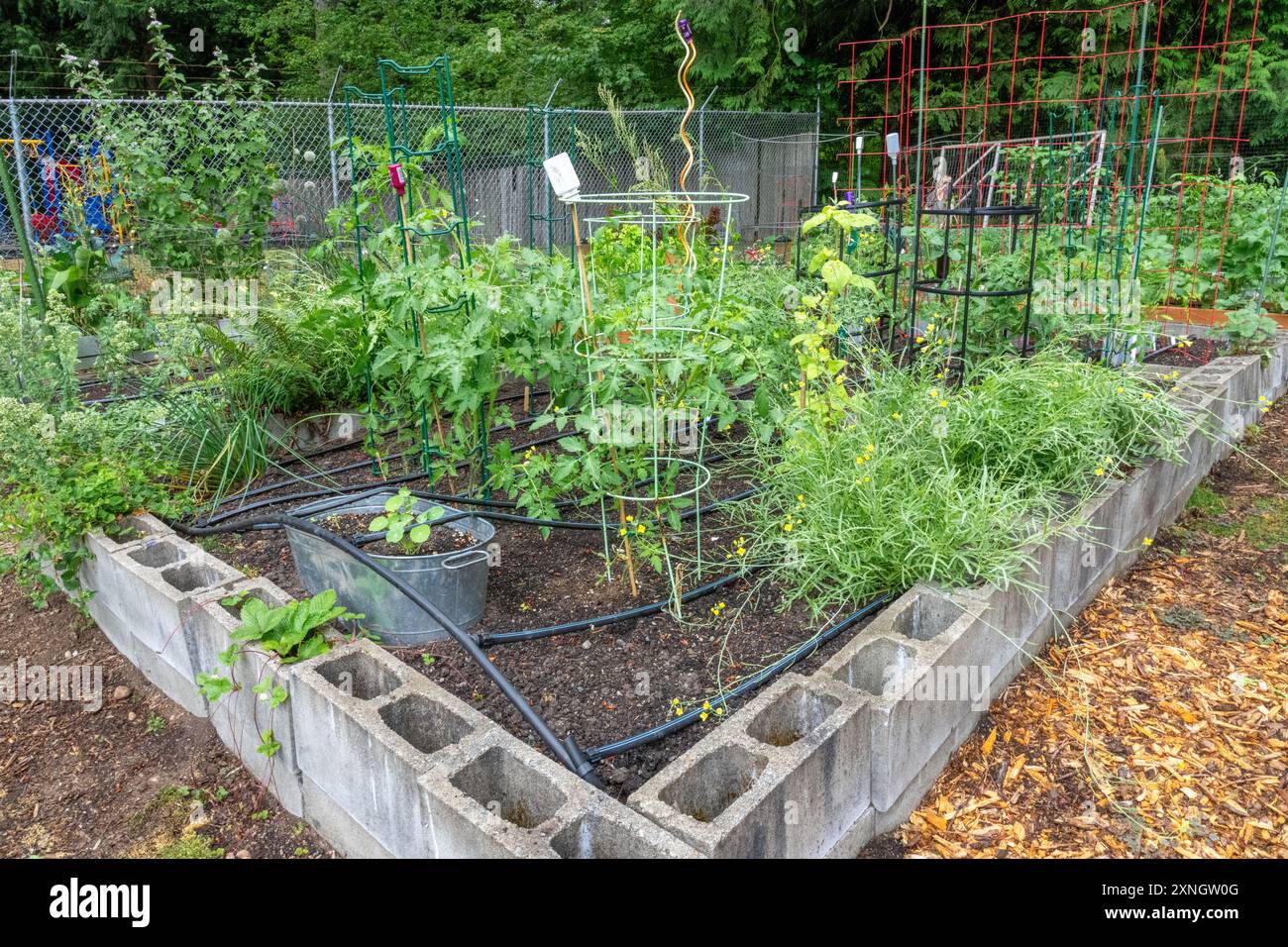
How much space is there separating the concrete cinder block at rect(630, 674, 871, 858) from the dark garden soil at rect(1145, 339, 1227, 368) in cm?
381

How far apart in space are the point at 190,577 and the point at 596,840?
1.80 metres

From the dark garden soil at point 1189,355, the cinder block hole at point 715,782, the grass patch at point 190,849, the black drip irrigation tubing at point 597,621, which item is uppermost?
the dark garden soil at point 1189,355

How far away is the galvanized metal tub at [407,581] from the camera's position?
253 centimetres

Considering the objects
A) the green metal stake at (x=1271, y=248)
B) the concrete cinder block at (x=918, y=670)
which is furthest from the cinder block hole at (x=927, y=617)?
the green metal stake at (x=1271, y=248)

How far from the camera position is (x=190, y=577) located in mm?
2850

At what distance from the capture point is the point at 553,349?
121 inches

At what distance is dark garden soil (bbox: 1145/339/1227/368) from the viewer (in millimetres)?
4906

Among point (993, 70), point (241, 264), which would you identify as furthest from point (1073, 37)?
point (241, 264)

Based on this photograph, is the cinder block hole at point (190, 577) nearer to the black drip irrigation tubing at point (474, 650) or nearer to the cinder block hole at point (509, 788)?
the black drip irrigation tubing at point (474, 650)

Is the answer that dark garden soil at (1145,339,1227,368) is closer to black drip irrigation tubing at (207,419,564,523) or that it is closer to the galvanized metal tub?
black drip irrigation tubing at (207,419,564,523)

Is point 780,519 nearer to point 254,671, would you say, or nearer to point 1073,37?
point 254,671

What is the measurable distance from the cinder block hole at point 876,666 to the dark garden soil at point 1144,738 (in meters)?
0.32

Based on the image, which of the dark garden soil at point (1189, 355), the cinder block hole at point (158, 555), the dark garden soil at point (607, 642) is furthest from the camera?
the dark garden soil at point (1189, 355)
